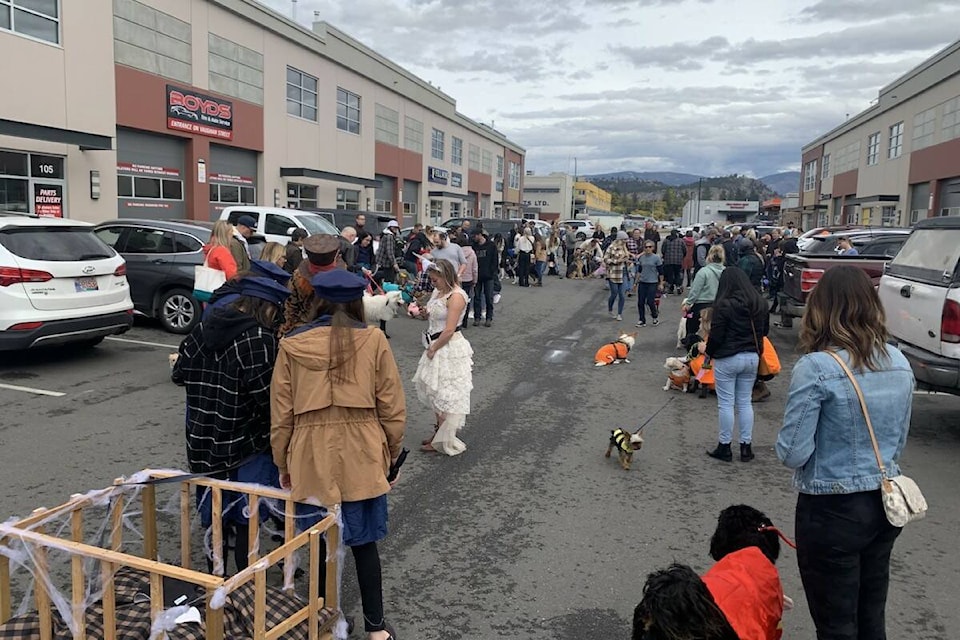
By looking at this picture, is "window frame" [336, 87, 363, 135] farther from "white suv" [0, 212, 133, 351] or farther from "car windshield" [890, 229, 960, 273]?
"car windshield" [890, 229, 960, 273]

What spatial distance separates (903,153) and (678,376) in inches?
1547

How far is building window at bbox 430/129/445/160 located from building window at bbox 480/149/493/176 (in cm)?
1112

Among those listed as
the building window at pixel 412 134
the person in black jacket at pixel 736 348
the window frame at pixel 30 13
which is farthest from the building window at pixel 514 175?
the person in black jacket at pixel 736 348

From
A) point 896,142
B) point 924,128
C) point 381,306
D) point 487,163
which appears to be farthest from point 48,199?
point 487,163

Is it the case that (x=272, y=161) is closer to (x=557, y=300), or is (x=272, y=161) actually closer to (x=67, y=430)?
(x=557, y=300)

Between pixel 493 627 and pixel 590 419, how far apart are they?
4.21 metres

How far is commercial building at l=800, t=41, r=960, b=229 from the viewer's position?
3428 centimetres

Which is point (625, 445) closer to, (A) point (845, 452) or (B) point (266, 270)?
(A) point (845, 452)

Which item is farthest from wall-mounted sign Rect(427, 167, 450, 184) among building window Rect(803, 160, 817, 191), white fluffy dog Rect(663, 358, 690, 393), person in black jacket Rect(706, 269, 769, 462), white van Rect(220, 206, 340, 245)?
building window Rect(803, 160, 817, 191)

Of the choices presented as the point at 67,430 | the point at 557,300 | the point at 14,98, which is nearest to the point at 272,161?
the point at 14,98

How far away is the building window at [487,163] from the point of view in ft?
186

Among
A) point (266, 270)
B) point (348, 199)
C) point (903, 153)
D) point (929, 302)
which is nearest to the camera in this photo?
point (266, 270)

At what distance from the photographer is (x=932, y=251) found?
712cm

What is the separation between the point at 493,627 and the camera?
3643 millimetres
